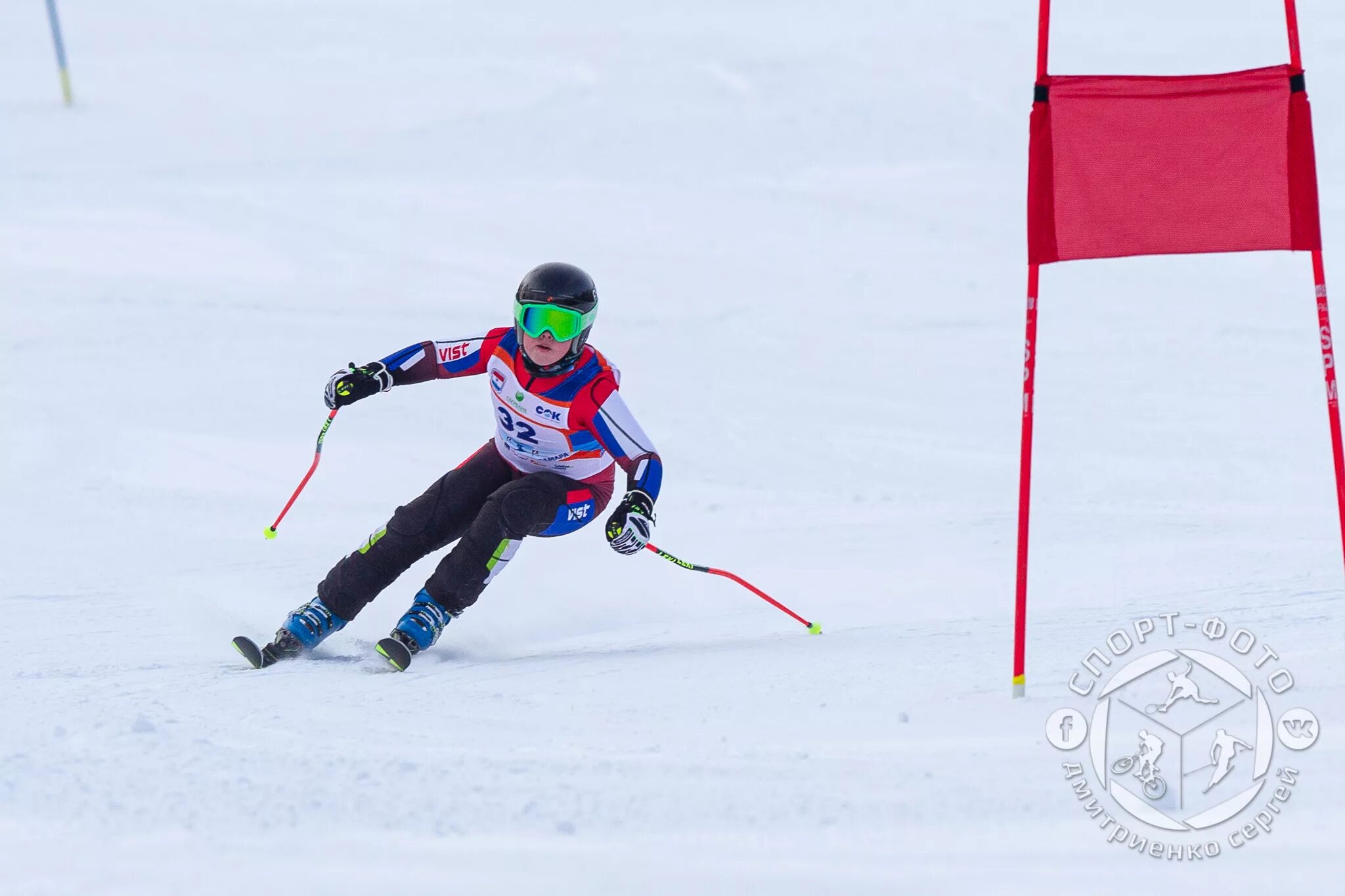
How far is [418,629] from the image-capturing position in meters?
4.10

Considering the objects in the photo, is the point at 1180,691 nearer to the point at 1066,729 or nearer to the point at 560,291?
the point at 1066,729

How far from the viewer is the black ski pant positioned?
13.8 feet

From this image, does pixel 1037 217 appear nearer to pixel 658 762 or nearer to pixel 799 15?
pixel 658 762

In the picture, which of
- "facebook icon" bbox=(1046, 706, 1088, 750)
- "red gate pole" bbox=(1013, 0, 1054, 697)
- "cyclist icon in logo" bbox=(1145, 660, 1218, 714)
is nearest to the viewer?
"facebook icon" bbox=(1046, 706, 1088, 750)

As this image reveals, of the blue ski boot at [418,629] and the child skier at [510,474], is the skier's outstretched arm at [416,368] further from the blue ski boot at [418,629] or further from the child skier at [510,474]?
the blue ski boot at [418,629]

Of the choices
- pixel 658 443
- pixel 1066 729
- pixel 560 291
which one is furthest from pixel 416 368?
pixel 1066 729

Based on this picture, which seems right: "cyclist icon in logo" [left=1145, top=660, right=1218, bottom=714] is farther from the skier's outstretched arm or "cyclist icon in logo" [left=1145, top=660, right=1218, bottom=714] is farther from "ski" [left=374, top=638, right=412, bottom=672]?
the skier's outstretched arm

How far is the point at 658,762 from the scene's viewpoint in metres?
2.92

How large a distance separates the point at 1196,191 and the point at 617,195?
911 cm

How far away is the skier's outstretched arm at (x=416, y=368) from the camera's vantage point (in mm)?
4559

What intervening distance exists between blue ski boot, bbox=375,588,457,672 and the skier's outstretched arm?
2.79ft

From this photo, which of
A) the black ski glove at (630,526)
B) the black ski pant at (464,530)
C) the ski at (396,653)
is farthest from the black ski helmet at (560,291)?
the ski at (396,653)

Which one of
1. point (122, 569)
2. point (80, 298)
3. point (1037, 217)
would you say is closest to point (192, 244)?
point (80, 298)

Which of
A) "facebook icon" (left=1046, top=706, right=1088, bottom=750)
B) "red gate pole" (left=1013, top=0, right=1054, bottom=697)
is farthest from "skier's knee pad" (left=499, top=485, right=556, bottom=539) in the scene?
"facebook icon" (left=1046, top=706, right=1088, bottom=750)
